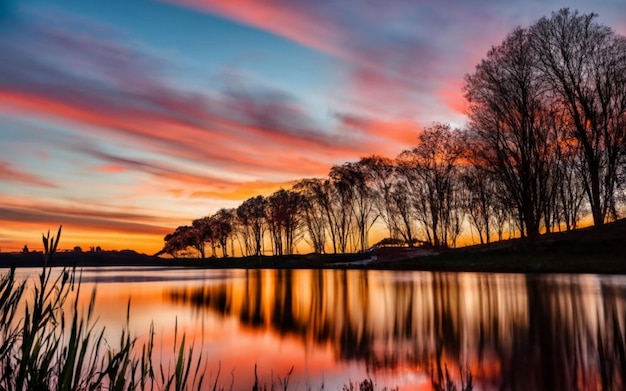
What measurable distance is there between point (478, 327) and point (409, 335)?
2.55 meters

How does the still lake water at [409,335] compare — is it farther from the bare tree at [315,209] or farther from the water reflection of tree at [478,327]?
the bare tree at [315,209]

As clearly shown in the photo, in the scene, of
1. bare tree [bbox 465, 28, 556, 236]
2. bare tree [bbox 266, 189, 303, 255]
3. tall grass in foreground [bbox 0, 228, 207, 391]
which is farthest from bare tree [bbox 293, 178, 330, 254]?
tall grass in foreground [bbox 0, 228, 207, 391]

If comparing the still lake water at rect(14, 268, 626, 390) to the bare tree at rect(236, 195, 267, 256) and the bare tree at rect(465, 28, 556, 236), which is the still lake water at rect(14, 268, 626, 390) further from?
the bare tree at rect(236, 195, 267, 256)

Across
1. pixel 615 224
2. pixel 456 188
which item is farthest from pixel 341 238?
pixel 615 224

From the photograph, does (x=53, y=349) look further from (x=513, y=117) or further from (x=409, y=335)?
(x=513, y=117)

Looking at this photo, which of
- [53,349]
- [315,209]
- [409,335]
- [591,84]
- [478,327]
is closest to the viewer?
[53,349]

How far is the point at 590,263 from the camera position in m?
37.2

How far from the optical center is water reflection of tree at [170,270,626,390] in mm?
9422

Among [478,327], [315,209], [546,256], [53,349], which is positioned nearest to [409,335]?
[478,327]

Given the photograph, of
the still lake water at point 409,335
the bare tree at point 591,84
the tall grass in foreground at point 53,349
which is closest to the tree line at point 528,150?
the bare tree at point 591,84

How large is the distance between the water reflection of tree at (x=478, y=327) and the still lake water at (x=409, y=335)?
1.2 inches

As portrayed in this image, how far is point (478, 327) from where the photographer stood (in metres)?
15.2

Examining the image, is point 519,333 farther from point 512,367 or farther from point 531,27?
point 531,27

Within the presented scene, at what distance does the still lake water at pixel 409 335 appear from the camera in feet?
31.0
